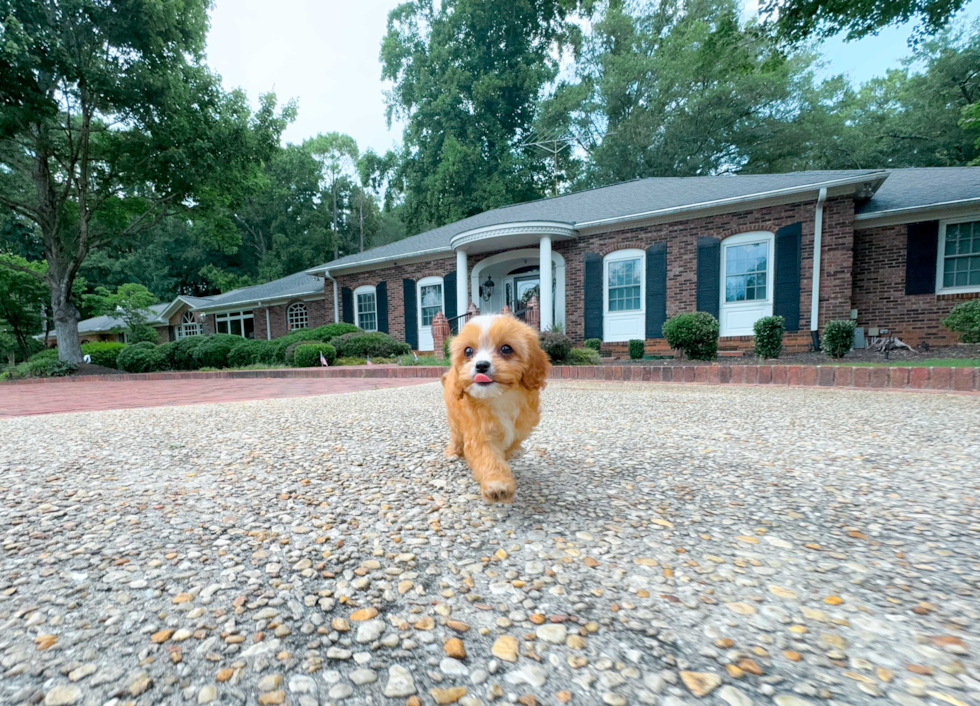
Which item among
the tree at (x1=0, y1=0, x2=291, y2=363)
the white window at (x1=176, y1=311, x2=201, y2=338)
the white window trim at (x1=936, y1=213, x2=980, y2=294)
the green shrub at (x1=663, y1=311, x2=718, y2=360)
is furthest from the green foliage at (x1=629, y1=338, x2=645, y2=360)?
the white window at (x1=176, y1=311, x2=201, y2=338)

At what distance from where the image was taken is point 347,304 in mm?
16172

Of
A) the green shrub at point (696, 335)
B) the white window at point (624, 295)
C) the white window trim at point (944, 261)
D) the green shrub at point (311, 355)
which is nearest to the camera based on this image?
the green shrub at point (696, 335)

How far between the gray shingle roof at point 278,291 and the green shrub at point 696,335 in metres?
14.9

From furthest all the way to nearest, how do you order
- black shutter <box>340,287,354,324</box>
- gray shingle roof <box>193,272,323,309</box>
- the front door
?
1. gray shingle roof <box>193,272,323,309</box>
2. black shutter <box>340,287,354,324</box>
3. the front door

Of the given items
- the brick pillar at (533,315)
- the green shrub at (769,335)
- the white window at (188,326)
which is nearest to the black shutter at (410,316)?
the brick pillar at (533,315)

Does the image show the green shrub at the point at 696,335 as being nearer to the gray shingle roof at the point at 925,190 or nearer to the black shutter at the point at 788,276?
the black shutter at the point at 788,276

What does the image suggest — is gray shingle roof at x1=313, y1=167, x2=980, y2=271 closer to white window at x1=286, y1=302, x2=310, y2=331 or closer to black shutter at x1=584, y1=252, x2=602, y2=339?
black shutter at x1=584, y1=252, x2=602, y2=339

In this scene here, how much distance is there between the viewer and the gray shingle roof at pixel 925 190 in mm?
9078

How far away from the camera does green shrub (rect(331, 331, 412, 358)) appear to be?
11492 mm

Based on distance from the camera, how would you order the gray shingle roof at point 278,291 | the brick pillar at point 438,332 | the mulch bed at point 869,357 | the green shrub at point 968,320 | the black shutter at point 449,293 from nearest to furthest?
the green shrub at point 968,320, the mulch bed at point 869,357, the brick pillar at point 438,332, the black shutter at point 449,293, the gray shingle roof at point 278,291

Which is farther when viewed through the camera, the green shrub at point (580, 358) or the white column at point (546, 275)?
the white column at point (546, 275)

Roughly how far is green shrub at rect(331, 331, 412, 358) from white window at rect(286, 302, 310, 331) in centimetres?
832

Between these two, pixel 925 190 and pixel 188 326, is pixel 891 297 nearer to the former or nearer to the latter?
pixel 925 190

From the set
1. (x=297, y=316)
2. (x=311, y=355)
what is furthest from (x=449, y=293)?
(x=297, y=316)
